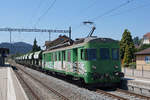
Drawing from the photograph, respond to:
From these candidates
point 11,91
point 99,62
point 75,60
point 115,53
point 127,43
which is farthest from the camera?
point 127,43

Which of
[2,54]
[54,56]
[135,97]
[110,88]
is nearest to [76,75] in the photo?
[110,88]

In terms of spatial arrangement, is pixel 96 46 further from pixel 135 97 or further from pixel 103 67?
pixel 135 97

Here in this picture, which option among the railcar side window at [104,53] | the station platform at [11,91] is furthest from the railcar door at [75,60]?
the station platform at [11,91]

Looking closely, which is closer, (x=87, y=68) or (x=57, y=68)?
(x=87, y=68)

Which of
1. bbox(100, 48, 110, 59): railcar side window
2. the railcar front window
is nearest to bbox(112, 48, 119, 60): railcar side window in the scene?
bbox(100, 48, 110, 59): railcar side window

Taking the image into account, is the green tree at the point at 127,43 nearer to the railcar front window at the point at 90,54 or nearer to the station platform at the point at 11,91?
the station platform at the point at 11,91

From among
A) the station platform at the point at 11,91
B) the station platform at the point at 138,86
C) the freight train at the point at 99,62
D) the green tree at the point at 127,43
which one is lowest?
the station platform at the point at 11,91

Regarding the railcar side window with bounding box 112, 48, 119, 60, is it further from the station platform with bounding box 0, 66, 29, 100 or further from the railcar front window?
the station platform with bounding box 0, 66, 29, 100

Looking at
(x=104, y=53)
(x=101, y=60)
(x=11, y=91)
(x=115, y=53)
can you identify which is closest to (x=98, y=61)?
(x=101, y=60)

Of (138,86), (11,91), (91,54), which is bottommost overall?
(11,91)

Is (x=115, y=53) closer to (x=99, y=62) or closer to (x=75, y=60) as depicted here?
(x=99, y=62)

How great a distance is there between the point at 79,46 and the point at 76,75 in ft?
6.40

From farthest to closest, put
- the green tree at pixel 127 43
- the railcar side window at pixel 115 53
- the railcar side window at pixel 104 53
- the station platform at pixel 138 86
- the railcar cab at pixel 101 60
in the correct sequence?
1. the green tree at pixel 127 43
2. the railcar side window at pixel 115 53
3. the railcar side window at pixel 104 53
4. the railcar cab at pixel 101 60
5. the station platform at pixel 138 86

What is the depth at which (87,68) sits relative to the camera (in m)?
12.9
